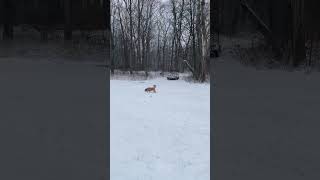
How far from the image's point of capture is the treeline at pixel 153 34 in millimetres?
17953

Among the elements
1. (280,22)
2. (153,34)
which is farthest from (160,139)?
(153,34)

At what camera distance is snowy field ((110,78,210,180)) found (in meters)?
3.89

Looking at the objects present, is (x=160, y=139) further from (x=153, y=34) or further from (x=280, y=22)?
(x=153, y=34)

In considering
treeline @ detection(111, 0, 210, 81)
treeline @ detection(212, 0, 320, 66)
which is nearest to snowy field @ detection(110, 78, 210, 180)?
treeline @ detection(212, 0, 320, 66)

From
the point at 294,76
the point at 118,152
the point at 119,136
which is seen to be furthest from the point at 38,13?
the point at 119,136

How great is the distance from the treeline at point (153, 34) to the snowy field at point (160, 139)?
23.6 ft

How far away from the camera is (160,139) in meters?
5.46

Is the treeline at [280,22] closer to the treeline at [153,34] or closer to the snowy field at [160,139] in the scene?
the snowy field at [160,139]

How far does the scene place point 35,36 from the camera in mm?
1876

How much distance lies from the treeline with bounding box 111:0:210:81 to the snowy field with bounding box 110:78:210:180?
7197mm

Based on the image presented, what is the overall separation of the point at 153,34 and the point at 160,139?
18.0 meters

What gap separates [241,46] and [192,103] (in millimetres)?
7822

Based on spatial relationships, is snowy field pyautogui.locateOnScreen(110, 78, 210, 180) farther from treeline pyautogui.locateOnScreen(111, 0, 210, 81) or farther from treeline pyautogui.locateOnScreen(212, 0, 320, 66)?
treeline pyautogui.locateOnScreen(111, 0, 210, 81)

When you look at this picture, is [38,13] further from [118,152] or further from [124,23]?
[124,23]
